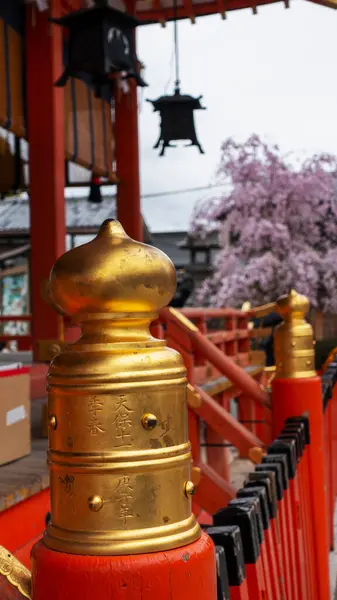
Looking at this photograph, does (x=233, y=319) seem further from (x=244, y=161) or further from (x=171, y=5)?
(x=244, y=161)

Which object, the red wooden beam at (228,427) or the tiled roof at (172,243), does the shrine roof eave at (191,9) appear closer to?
the red wooden beam at (228,427)

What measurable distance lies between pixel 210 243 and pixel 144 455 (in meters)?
32.9

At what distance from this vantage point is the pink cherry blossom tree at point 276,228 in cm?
2186

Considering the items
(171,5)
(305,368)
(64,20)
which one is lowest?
(305,368)

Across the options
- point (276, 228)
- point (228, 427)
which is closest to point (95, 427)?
point (228, 427)

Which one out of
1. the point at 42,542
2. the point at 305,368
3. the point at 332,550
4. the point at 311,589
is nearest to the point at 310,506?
the point at 311,589

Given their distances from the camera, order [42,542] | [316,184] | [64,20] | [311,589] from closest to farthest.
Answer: [42,542], [311,589], [64,20], [316,184]

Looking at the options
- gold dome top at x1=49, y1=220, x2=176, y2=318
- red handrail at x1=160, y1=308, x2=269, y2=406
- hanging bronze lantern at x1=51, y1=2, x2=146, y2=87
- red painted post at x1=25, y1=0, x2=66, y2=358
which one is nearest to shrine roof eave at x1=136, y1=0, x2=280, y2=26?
red painted post at x1=25, y1=0, x2=66, y2=358

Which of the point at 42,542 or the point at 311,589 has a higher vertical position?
the point at 42,542

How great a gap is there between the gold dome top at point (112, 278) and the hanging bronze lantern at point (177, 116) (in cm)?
601

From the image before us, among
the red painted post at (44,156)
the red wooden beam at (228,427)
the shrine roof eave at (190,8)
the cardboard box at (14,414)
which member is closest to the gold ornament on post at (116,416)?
the cardboard box at (14,414)

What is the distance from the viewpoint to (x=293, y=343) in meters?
3.98

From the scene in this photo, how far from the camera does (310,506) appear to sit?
3.61 m

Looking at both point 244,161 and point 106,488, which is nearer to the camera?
point 106,488
